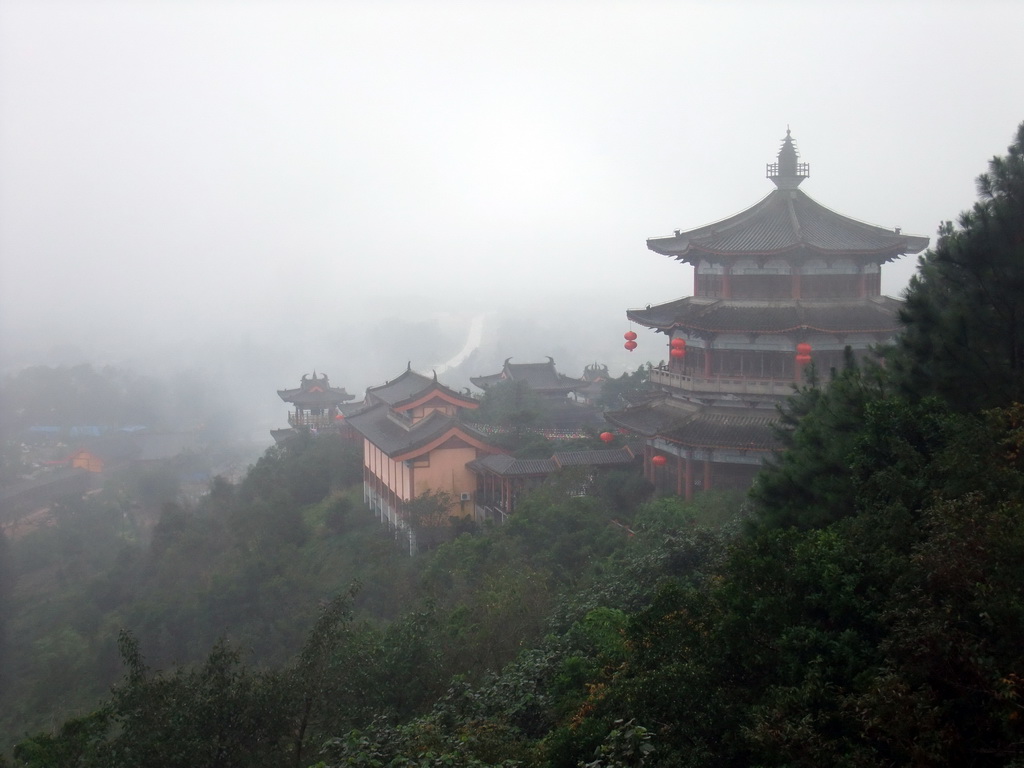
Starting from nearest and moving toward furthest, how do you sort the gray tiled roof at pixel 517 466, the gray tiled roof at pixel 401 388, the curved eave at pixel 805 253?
the curved eave at pixel 805 253 < the gray tiled roof at pixel 517 466 < the gray tiled roof at pixel 401 388

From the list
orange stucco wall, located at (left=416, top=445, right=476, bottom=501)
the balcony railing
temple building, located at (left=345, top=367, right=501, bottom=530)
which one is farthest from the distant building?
the balcony railing

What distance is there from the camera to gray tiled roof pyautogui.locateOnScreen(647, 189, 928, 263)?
17141mm

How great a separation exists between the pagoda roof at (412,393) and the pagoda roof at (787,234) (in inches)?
332

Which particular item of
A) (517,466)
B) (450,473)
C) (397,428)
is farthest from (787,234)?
(397,428)

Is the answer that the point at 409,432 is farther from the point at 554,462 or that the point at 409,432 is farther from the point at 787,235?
the point at 787,235

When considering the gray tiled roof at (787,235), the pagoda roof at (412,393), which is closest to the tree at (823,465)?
the gray tiled roof at (787,235)

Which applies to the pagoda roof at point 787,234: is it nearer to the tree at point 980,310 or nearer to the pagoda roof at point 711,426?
the pagoda roof at point 711,426

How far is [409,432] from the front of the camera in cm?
2461

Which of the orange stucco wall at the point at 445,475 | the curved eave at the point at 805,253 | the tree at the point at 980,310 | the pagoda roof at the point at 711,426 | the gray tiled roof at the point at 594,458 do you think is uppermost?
the curved eave at the point at 805,253

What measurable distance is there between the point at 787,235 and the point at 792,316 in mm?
1751

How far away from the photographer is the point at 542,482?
20.3 m

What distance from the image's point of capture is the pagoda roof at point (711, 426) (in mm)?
16422

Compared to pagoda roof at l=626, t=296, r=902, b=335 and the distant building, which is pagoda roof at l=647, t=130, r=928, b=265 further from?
the distant building

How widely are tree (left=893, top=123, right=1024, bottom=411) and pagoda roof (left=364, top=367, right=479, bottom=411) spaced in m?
17.7
